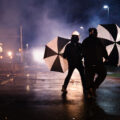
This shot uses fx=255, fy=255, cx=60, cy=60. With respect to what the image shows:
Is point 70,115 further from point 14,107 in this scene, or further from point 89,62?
point 89,62

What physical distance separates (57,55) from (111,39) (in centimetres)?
201

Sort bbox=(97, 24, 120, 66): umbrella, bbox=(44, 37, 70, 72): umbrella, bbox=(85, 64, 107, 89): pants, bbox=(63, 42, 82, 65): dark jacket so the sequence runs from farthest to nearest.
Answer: bbox=(44, 37, 70, 72): umbrella → bbox=(97, 24, 120, 66): umbrella → bbox=(63, 42, 82, 65): dark jacket → bbox=(85, 64, 107, 89): pants

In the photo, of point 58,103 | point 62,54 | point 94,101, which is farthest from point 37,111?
point 62,54

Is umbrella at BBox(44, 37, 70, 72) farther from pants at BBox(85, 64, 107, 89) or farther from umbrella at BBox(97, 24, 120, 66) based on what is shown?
pants at BBox(85, 64, 107, 89)

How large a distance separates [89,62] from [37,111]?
95.2 inches

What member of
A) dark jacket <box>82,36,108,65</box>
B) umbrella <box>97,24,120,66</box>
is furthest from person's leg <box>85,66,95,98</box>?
umbrella <box>97,24,120,66</box>

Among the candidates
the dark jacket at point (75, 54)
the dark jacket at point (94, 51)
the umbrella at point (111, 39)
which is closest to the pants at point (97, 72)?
the dark jacket at point (94, 51)

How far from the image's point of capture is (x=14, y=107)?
19.2 ft

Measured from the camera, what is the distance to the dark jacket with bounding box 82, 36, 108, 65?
7.06 metres

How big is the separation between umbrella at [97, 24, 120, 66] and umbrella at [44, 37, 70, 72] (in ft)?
4.38

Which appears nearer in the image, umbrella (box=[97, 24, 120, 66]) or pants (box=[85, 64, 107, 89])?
pants (box=[85, 64, 107, 89])

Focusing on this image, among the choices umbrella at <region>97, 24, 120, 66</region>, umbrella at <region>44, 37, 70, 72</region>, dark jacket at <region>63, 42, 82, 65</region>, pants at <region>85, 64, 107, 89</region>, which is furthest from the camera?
umbrella at <region>44, 37, 70, 72</region>

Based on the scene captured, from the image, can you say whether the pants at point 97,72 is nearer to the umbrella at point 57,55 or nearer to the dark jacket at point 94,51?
the dark jacket at point 94,51

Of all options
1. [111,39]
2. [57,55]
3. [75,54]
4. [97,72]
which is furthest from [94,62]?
[57,55]
